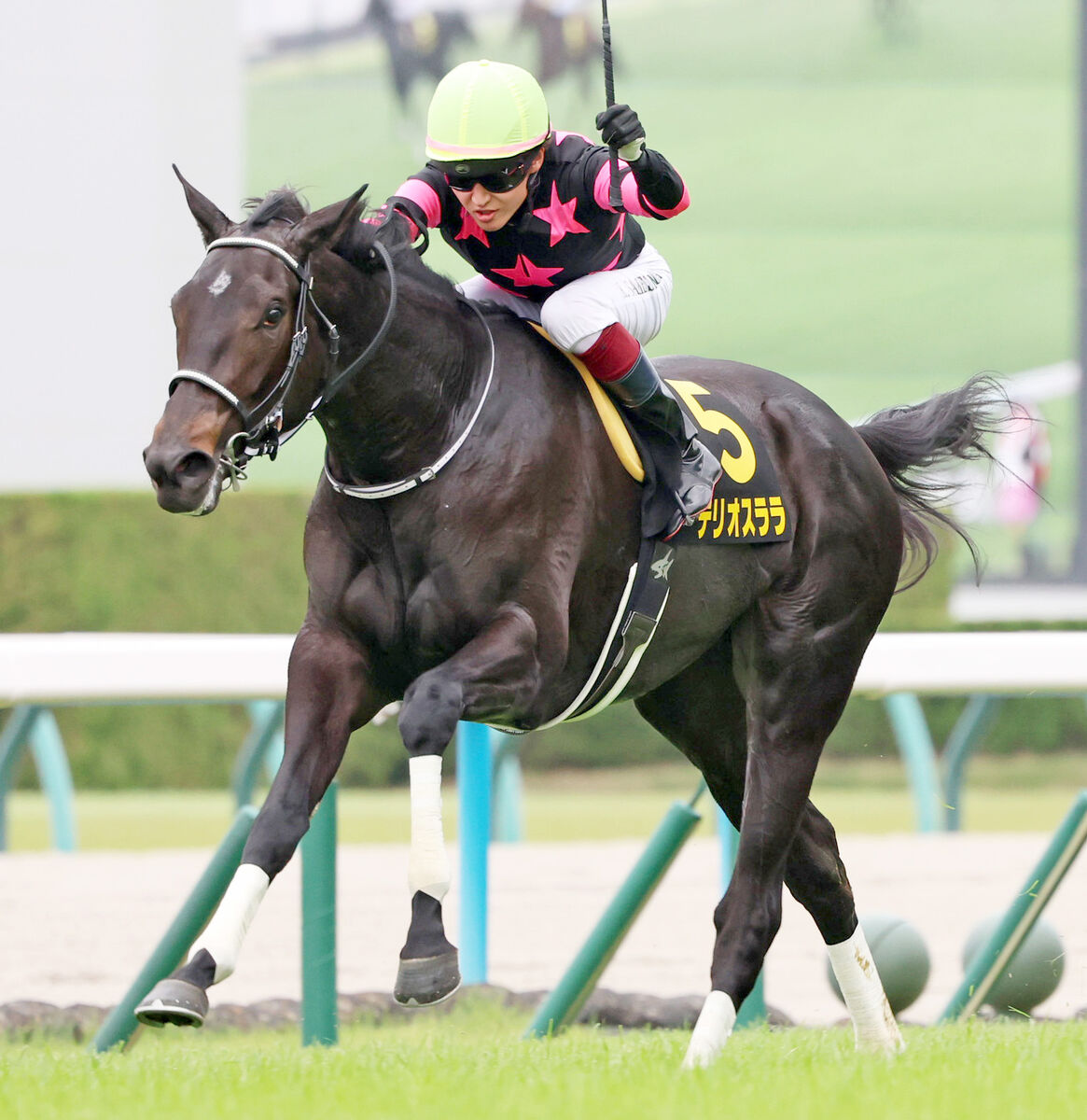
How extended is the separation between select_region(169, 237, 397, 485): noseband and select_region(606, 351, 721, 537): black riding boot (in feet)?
1.86

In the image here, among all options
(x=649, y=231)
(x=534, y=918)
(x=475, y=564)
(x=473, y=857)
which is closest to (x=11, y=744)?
(x=534, y=918)

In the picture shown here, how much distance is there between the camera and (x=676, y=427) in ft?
14.2

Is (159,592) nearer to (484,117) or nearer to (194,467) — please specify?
(484,117)

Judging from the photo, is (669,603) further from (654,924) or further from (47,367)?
(47,367)

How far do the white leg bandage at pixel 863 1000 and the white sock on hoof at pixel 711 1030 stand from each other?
1.67ft

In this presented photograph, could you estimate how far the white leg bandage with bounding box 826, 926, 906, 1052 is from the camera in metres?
4.71

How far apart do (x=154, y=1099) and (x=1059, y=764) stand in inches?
381

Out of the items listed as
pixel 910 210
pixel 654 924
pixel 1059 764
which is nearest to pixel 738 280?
pixel 910 210

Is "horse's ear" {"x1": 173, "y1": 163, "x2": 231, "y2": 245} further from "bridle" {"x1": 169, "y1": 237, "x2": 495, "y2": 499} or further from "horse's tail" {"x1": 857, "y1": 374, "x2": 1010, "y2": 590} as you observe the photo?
"horse's tail" {"x1": 857, "y1": 374, "x2": 1010, "y2": 590}

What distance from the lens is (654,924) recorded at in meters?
7.52

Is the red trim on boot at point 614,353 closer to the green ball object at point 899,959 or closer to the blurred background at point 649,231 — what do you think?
the green ball object at point 899,959

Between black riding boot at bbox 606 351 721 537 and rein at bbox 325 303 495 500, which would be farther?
black riding boot at bbox 606 351 721 537

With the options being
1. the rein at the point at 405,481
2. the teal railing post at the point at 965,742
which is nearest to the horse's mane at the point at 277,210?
the rein at the point at 405,481

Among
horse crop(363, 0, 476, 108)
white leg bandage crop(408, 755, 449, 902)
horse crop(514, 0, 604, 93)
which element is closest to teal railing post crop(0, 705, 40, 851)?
white leg bandage crop(408, 755, 449, 902)
